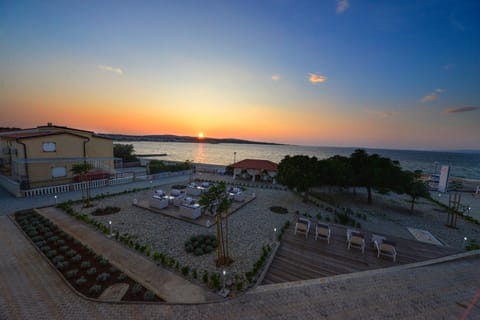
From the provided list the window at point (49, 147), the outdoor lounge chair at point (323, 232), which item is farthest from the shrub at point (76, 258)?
the window at point (49, 147)

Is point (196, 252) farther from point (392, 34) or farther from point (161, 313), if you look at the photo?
point (392, 34)

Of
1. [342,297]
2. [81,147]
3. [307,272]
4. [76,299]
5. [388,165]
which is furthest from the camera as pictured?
[81,147]

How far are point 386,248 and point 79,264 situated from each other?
1237 cm

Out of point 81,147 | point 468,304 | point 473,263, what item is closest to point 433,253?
point 473,263

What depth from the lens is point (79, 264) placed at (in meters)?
6.66

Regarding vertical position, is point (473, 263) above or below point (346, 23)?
below

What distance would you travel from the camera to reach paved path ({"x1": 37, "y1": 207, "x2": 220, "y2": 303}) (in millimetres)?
5504

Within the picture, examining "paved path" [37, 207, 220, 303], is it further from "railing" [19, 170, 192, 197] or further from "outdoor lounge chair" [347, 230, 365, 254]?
"outdoor lounge chair" [347, 230, 365, 254]

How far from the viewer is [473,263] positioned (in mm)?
7629

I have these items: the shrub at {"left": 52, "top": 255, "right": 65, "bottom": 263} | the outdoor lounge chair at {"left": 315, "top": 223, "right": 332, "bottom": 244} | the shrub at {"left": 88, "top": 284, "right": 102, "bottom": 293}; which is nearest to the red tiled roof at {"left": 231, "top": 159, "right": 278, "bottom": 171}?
the outdoor lounge chair at {"left": 315, "top": 223, "right": 332, "bottom": 244}

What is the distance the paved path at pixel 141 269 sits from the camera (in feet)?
18.1

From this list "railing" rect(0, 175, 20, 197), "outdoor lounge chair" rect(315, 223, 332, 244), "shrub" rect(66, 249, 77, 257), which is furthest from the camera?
"railing" rect(0, 175, 20, 197)

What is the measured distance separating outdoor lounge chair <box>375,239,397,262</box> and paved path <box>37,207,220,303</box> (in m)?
7.24

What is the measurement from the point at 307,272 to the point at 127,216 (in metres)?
10.8
